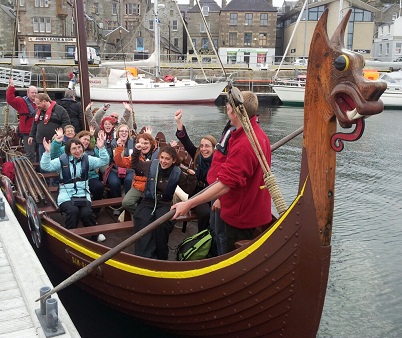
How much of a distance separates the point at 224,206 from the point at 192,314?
3.52 ft

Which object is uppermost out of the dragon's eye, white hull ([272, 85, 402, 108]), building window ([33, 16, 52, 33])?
building window ([33, 16, 52, 33])

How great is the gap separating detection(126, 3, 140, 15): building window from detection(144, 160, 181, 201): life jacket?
196 ft

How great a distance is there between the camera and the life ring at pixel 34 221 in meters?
5.79

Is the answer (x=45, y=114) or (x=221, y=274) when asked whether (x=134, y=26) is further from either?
(x=221, y=274)

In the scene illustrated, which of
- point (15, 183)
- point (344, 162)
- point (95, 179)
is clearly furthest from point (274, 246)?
point (344, 162)

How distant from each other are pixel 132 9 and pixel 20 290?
61137 mm

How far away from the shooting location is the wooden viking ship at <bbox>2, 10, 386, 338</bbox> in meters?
2.77

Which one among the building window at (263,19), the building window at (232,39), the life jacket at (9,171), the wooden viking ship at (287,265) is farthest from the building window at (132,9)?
the wooden viking ship at (287,265)

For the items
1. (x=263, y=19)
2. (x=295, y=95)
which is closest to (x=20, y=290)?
(x=295, y=95)

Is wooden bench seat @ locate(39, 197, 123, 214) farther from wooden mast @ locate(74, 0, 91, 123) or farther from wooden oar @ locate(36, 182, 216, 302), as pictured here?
wooden mast @ locate(74, 0, 91, 123)

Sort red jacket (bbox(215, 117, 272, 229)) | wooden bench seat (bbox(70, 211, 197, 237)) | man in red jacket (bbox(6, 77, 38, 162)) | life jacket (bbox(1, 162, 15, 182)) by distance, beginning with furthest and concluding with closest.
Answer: man in red jacket (bbox(6, 77, 38, 162))
life jacket (bbox(1, 162, 15, 182))
wooden bench seat (bbox(70, 211, 197, 237))
red jacket (bbox(215, 117, 272, 229))

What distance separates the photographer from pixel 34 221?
5961 mm

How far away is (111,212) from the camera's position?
23.5 ft

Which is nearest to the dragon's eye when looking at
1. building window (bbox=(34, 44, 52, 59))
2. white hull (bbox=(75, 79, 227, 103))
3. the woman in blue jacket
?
the woman in blue jacket
